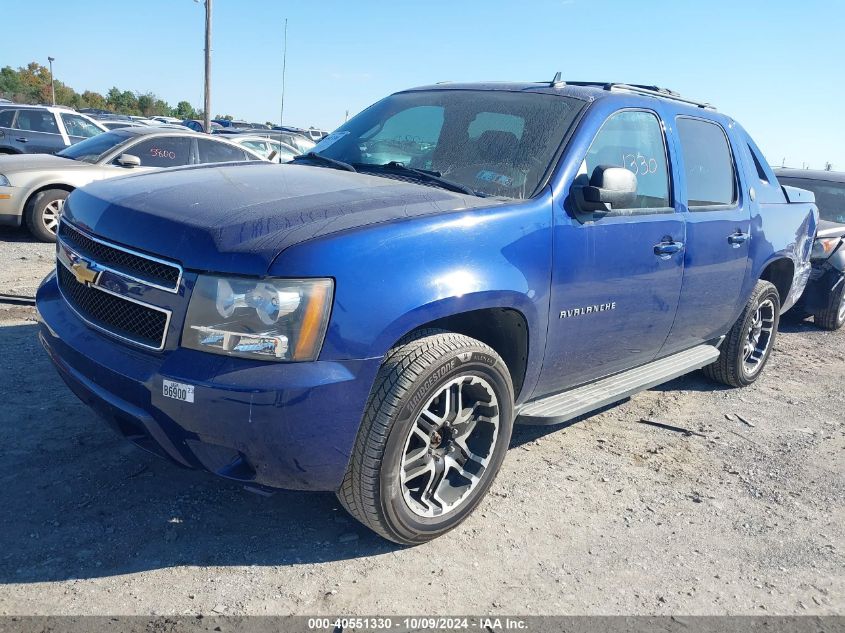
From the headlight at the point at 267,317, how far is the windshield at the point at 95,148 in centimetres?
758

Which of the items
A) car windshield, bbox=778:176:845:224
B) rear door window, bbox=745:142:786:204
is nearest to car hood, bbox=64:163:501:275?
rear door window, bbox=745:142:786:204

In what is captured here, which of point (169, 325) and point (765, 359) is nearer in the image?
point (169, 325)

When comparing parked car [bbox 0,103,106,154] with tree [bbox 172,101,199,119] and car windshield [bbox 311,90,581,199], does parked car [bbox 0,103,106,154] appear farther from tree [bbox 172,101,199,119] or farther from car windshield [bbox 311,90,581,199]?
tree [bbox 172,101,199,119]

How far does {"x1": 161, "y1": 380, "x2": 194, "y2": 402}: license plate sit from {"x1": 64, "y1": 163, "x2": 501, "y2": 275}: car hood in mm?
409

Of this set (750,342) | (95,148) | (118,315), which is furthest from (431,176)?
(95,148)

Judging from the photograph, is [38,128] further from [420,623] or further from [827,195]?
[420,623]

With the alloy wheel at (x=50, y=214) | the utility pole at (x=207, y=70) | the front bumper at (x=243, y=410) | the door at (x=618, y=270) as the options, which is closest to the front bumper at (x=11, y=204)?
the alloy wheel at (x=50, y=214)

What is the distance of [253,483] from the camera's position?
102 inches

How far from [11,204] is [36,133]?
5978 mm

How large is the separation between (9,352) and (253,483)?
2.92 m

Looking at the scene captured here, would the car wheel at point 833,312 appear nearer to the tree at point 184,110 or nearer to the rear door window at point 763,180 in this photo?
the rear door window at point 763,180

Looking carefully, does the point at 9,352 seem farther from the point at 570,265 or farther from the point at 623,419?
the point at 623,419

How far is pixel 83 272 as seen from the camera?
2850mm

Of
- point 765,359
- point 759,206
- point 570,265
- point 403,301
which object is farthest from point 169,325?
point 765,359
